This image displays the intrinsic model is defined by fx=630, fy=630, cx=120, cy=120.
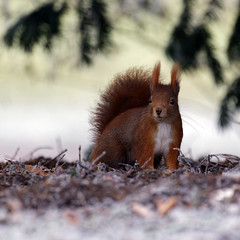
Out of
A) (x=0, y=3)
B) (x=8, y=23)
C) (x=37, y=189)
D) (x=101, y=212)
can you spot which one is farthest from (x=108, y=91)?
(x=101, y=212)

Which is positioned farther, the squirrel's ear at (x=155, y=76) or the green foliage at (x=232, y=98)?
the green foliage at (x=232, y=98)

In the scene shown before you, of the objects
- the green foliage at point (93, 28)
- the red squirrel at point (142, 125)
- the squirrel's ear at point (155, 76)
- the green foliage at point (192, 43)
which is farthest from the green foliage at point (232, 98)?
the green foliage at point (93, 28)

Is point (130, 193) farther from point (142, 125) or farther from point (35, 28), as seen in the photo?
point (35, 28)

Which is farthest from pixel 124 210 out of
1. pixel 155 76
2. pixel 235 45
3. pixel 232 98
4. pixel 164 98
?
pixel 235 45

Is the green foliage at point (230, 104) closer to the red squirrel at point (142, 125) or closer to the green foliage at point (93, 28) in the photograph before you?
the red squirrel at point (142, 125)

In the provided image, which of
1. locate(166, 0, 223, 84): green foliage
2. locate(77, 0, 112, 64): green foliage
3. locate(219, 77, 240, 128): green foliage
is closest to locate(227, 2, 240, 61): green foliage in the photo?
locate(166, 0, 223, 84): green foliage

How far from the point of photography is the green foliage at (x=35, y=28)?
4.33 m

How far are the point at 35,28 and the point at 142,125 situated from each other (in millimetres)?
1107

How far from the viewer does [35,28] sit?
4336 millimetres

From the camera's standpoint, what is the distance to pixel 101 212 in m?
1.80

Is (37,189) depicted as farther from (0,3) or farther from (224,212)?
(0,3)

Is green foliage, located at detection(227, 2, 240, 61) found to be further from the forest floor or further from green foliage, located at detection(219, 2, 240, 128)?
the forest floor

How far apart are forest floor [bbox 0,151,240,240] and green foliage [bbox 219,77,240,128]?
203 cm

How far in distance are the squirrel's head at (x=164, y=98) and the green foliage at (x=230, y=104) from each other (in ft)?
1.46
